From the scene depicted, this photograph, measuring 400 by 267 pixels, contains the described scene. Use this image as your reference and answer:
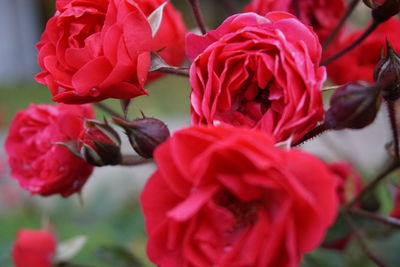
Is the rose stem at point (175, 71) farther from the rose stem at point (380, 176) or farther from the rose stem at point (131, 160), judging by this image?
the rose stem at point (380, 176)

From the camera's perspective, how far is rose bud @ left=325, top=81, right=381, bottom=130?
0.36m

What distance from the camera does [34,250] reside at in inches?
26.1

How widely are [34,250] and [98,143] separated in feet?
0.93

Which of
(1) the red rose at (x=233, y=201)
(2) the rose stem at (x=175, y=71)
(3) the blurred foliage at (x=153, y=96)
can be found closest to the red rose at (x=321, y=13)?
(2) the rose stem at (x=175, y=71)

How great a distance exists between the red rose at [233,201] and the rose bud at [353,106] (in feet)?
0.26

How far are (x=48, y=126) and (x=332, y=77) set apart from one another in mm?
303

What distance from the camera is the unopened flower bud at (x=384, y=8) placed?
0.49 m

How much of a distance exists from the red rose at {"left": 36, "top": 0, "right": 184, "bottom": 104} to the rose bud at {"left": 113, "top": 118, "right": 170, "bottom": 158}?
43 millimetres

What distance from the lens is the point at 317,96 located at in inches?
14.3

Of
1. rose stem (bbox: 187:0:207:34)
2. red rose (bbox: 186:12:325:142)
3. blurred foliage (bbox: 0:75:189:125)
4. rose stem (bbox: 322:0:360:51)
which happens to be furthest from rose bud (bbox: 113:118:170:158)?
blurred foliage (bbox: 0:75:189:125)

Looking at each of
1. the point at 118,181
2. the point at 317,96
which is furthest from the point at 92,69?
the point at 118,181

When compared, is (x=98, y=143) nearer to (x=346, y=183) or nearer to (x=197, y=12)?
(x=197, y=12)

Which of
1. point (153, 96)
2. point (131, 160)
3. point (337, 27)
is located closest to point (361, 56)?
point (337, 27)

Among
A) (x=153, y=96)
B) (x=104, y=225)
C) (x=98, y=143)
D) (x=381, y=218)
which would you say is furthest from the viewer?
(x=153, y=96)
